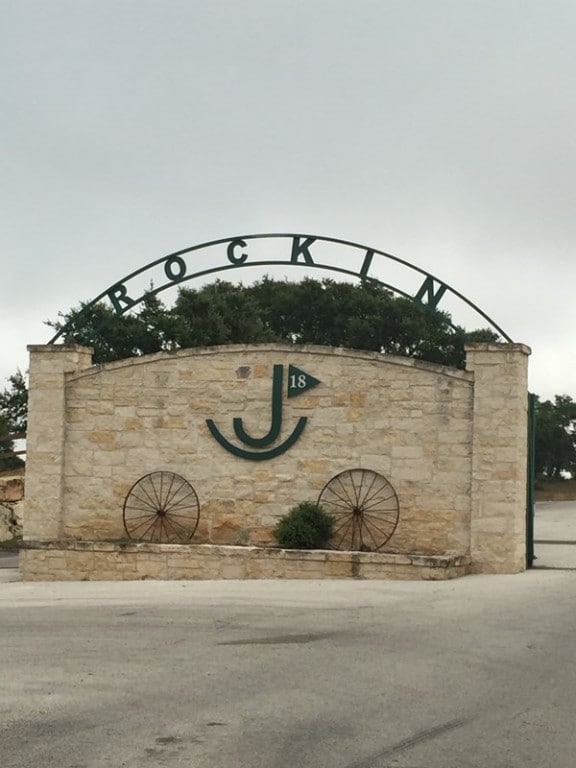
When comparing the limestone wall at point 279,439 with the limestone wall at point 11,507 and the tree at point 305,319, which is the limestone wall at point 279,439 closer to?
the limestone wall at point 11,507

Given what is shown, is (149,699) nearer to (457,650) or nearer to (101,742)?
(101,742)

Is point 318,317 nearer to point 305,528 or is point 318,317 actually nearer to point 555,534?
point 555,534

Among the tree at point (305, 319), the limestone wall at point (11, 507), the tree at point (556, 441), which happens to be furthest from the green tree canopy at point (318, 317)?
the limestone wall at point (11, 507)

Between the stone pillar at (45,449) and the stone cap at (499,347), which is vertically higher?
the stone cap at (499,347)

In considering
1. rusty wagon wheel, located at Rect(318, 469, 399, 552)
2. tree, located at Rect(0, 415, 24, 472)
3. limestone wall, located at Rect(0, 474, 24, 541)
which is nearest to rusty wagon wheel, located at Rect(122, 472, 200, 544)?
rusty wagon wheel, located at Rect(318, 469, 399, 552)

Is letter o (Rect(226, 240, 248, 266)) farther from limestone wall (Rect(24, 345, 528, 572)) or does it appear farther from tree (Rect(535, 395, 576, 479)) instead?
tree (Rect(535, 395, 576, 479))

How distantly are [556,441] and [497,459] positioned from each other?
31.0 m

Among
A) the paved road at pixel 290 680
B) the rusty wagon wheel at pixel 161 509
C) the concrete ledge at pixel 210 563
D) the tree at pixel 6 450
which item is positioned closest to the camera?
the paved road at pixel 290 680

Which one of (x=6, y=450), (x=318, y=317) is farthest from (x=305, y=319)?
(x=6, y=450)

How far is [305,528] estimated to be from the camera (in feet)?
59.4

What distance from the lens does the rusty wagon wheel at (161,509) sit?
1928 cm

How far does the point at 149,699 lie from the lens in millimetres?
8297

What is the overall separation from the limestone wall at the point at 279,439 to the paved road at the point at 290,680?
296cm

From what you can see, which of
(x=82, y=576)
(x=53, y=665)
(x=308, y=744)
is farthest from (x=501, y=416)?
(x=308, y=744)
